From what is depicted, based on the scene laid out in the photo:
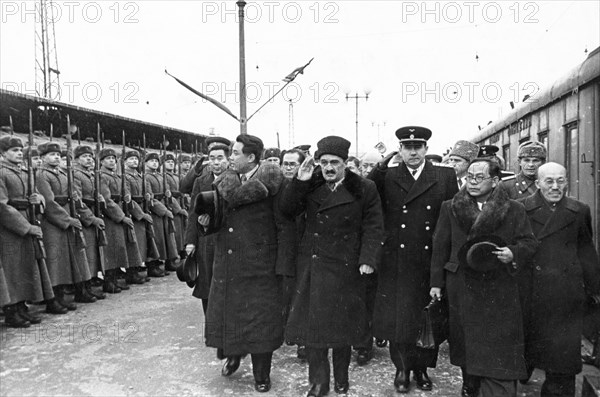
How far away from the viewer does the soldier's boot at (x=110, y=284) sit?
7.82 m

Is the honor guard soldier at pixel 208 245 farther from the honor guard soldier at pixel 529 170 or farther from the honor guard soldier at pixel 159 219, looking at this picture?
the honor guard soldier at pixel 159 219

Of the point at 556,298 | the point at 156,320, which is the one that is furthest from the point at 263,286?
the point at 156,320

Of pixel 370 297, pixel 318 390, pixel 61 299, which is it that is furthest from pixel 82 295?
pixel 318 390

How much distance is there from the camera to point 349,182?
4.11 metres

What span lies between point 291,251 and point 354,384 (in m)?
1.22

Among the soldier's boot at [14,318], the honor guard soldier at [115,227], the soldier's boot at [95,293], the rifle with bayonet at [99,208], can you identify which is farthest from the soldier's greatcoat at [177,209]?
the soldier's boot at [14,318]

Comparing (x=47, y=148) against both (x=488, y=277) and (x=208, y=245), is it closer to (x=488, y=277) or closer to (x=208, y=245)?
(x=208, y=245)

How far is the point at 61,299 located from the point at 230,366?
3274 mm

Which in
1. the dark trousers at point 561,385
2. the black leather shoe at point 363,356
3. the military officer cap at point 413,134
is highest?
the military officer cap at point 413,134

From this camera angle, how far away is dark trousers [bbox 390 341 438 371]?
4.25 meters

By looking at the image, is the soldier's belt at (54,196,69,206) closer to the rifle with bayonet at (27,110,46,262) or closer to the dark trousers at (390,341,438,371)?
the rifle with bayonet at (27,110,46,262)

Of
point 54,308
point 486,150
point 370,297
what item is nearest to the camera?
point 370,297

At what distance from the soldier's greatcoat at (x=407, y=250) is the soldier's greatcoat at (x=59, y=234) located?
4.31 meters

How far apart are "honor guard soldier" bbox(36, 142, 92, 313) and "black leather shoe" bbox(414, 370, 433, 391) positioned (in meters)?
4.52
